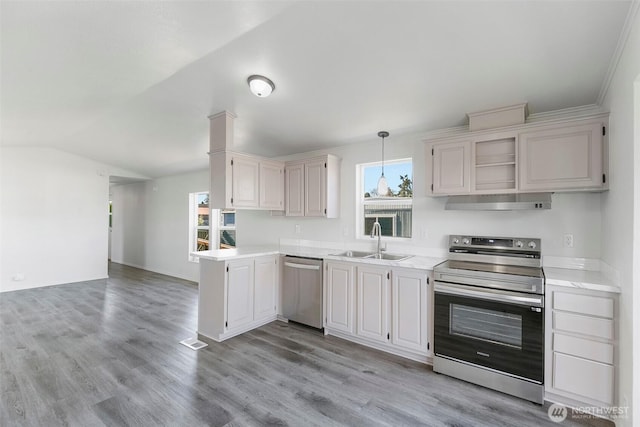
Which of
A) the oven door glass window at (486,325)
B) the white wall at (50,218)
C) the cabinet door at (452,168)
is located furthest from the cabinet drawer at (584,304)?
the white wall at (50,218)

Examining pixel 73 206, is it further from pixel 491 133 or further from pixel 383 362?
pixel 491 133

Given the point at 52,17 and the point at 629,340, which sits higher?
the point at 52,17

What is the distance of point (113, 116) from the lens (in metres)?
3.76

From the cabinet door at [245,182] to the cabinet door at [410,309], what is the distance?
1.93 m

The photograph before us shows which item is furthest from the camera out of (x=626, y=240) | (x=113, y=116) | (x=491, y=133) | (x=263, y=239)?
(x=263, y=239)

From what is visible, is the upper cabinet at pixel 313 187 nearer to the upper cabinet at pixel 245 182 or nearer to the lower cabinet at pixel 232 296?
the upper cabinet at pixel 245 182

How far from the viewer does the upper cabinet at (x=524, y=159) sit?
222 cm

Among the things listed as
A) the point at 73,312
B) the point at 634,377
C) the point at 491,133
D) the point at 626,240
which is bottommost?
the point at 73,312

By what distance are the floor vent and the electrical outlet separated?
3.65 meters

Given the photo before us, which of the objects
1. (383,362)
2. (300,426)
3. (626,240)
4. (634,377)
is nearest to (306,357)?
(383,362)

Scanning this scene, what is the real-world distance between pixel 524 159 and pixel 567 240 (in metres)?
0.84

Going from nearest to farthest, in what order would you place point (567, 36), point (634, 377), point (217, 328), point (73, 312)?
1. point (634, 377)
2. point (567, 36)
3. point (217, 328)
4. point (73, 312)

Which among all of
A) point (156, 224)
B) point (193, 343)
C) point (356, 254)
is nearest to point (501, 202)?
point (356, 254)

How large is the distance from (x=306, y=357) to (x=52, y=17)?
3258 mm
